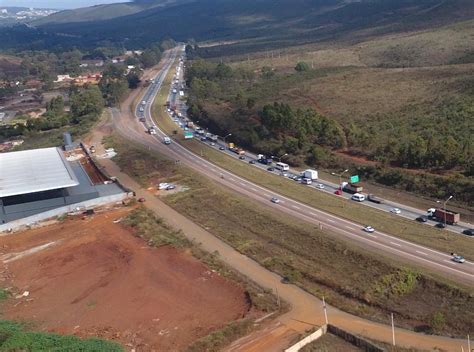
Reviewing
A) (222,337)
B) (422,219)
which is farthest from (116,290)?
(422,219)

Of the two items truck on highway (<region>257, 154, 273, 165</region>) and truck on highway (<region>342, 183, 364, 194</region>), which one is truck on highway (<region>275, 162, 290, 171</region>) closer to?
truck on highway (<region>257, 154, 273, 165</region>)

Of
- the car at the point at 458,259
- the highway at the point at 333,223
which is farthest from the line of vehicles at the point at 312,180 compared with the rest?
the car at the point at 458,259

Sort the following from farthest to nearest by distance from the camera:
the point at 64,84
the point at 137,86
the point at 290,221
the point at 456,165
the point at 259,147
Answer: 1. the point at 64,84
2. the point at 137,86
3. the point at 259,147
4. the point at 456,165
5. the point at 290,221

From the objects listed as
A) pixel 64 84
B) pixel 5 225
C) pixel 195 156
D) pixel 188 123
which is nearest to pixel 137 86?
pixel 64 84

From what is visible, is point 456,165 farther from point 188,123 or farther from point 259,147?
point 188,123

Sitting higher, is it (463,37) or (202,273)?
(463,37)

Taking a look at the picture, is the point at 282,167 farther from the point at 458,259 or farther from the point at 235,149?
the point at 458,259

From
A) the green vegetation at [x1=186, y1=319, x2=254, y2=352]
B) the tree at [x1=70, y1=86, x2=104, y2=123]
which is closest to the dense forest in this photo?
the tree at [x1=70, y1=86, x2=104, y2=123]
